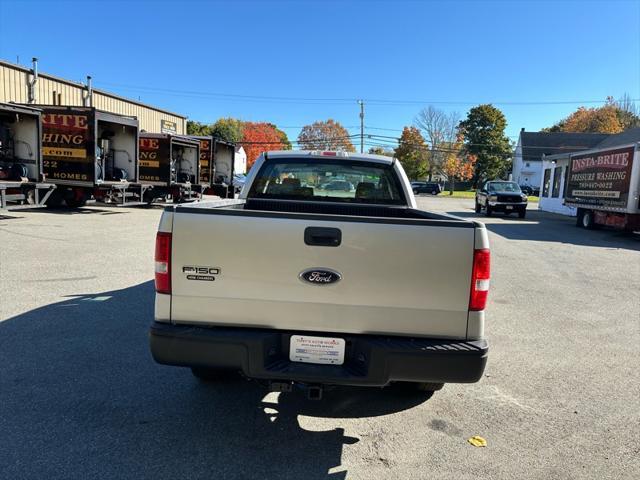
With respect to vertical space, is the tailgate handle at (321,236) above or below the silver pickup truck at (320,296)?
above

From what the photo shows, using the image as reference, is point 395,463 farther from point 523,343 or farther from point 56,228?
point 56,228

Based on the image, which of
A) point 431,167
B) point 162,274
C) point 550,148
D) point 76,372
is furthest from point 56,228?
point 550,148

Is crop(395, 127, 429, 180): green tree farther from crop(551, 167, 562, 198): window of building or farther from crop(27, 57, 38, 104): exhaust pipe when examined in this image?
crop(27, 57, 38, 104): exhaust pipe

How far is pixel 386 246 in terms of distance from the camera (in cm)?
285

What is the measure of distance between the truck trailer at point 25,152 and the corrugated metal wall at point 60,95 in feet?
30.4

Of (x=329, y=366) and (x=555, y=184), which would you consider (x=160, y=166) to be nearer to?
(x=329, y=366)

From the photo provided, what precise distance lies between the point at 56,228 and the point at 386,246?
40.1 ft

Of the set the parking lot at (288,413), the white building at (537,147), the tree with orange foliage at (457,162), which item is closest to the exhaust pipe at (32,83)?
the parking lot at (288,413)

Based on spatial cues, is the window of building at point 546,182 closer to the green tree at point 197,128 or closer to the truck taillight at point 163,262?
the truck taillight at point 163,262

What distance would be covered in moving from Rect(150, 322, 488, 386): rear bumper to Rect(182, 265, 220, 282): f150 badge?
309 millimetres

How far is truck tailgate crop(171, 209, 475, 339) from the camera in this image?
9.36 ft

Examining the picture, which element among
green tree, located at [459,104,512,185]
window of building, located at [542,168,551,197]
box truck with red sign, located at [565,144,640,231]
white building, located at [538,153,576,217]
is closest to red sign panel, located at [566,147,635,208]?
box truck with red sign, located at [565,144,640,231]

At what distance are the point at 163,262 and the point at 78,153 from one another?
1537 centimetres

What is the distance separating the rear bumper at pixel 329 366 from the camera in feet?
9.33
